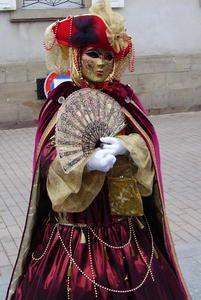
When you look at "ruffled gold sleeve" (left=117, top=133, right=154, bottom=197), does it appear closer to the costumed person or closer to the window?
the costumed person

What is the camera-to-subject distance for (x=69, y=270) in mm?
2453

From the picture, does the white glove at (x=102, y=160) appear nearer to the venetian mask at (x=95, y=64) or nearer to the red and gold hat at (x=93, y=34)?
the venetian mask at (x=95, y=64)

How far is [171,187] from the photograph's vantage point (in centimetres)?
577

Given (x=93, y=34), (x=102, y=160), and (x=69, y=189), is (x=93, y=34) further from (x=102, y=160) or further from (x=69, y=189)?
(x=69, y=189)

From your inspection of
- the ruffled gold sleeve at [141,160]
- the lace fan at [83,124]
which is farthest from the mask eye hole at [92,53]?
the ruffled gold sleeve at [141,160]

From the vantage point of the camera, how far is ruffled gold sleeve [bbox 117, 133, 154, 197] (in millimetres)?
2361

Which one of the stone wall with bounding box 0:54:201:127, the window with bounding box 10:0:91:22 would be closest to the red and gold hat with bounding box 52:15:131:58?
the stone wall with bounding box 0:54:201:127

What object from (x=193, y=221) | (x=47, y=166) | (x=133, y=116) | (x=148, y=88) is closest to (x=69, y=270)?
(x=47, y=166)

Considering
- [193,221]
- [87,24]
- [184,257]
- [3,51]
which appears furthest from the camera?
[3,51]

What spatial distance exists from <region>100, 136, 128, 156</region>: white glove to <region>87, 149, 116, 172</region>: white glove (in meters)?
0.03

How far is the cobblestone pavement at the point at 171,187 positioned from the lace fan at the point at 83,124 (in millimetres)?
1727

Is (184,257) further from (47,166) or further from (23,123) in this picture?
(23,123)

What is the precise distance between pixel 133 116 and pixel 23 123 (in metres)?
5.94

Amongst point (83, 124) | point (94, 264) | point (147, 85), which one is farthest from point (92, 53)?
point (147, 85)
